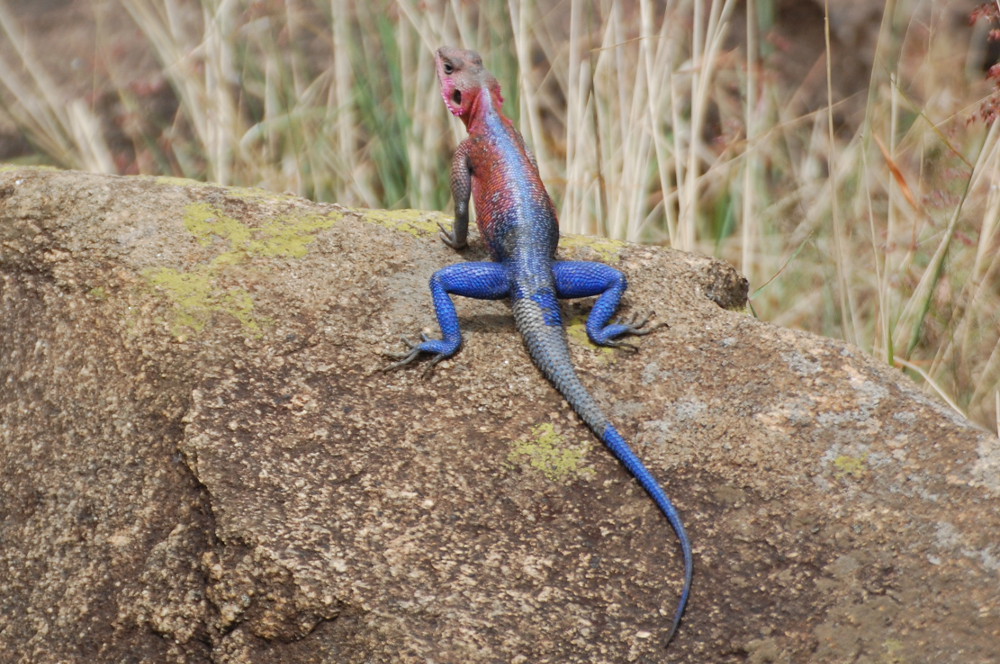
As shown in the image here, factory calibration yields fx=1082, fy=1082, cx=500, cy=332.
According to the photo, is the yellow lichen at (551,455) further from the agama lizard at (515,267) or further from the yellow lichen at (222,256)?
the yellow lichen at (222,256)

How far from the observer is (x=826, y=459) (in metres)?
2.25

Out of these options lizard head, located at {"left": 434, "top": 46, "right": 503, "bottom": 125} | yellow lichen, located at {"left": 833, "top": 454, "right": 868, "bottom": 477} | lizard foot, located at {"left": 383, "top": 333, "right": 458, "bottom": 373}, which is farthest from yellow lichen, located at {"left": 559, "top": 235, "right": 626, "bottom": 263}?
yellow lichen, located at {"left": 833, "top": 454, "right": 868, "bottom": 477}

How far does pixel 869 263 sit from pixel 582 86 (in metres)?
1.32

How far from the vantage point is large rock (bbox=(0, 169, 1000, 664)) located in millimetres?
1937

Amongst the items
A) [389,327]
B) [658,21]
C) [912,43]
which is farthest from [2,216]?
[912,43]

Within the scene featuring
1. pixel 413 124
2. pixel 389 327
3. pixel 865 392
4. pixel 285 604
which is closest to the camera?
pixel 285 604

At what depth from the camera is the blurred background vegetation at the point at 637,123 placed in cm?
359

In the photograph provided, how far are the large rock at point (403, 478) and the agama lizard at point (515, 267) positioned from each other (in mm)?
54

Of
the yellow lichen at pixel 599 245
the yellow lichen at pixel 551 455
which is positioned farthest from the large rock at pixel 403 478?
the yellow lichen at pixel 599 245

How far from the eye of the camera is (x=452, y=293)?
275 cm

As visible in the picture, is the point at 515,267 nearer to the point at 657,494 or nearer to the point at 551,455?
the point at 551,455

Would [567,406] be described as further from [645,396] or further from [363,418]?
[363,418]

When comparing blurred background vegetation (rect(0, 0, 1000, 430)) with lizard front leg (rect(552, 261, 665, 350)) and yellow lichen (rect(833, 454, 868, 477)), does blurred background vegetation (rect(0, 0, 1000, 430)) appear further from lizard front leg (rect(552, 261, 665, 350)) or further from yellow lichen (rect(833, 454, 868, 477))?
yellow lichen (rect(833, 454, 868, 477))

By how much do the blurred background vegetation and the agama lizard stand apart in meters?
0.58
